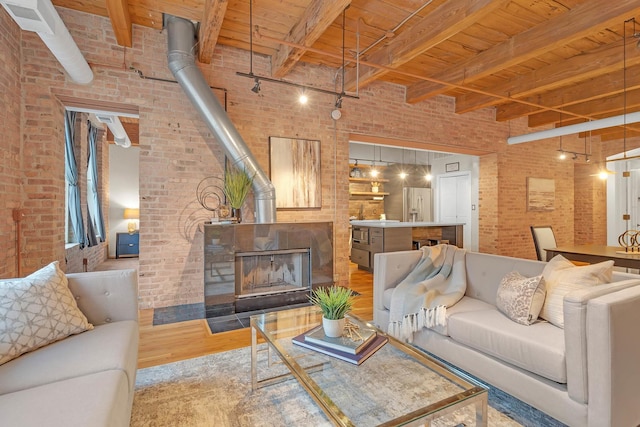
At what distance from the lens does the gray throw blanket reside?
7.59 feet

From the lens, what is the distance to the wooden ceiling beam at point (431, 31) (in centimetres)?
287

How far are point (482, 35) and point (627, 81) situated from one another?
8.23ft

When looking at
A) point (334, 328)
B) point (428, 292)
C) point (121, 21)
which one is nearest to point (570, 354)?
point (428, 292)

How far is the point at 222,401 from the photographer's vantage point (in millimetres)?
1936

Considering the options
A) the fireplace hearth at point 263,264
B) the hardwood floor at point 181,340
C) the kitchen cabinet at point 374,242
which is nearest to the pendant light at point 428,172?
the kitchen cabinet at point 374,242

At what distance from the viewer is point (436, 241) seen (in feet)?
19.8

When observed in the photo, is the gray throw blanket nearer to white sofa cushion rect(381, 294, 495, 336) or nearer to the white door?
white sofa cushion rect(381, 294, 495, 336)

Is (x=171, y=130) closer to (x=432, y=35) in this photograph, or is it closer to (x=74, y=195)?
(x=74, y=195)

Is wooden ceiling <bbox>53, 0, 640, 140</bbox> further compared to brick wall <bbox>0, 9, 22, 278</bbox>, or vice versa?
wooden ceiling <bbox>53, 0, 640, 140</bbox>

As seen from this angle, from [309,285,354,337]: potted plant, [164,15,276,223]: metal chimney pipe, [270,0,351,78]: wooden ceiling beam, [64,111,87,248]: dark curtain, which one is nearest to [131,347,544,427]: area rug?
[309,285,354,337]: potted plant

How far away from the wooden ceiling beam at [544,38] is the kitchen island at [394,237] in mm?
2258

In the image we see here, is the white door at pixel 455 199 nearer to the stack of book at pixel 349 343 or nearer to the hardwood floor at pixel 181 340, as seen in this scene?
the hardwood floor at pixel 181 340

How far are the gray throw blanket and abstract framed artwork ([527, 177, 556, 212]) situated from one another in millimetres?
5123

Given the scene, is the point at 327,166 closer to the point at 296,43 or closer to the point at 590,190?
the point at 296,43
